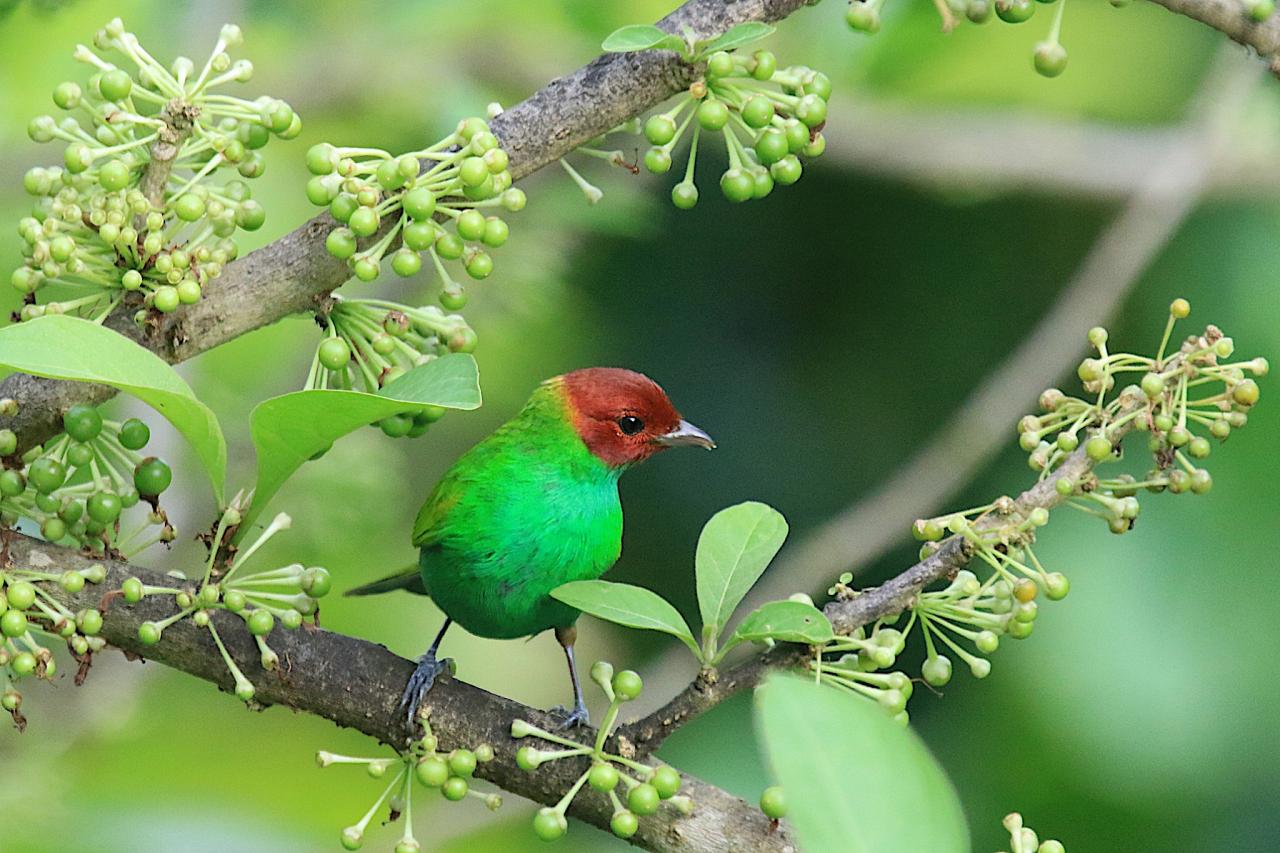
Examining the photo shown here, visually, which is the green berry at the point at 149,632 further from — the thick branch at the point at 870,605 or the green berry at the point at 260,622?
the thick branch at the point at 870,605

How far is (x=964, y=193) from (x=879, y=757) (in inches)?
160

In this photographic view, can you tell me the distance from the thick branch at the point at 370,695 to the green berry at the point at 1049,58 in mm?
1008

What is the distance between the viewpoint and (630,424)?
3361 mm

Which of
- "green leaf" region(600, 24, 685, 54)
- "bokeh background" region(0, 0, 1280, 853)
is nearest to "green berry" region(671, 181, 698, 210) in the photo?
"green leaf" region(600, 24, 685, 54)

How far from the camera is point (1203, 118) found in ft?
15.7

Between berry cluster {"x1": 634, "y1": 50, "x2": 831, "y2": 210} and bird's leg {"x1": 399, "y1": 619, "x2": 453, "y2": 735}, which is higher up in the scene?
berry cluster {"x1": 634, "y1": 50, "x2": 831, "y2": 210}

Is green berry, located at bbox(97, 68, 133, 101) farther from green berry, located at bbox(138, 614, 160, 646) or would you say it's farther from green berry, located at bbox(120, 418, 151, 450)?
green berry, located at bbox(138, 614, 160, 646)

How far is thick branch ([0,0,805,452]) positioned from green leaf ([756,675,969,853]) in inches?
39.3

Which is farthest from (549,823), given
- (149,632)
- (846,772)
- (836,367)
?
(836,367)

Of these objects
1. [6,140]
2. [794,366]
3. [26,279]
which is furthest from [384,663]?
[794,366]

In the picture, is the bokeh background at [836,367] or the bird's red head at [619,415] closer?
the bird's red head at [619,415]

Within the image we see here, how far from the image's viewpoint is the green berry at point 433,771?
1903mm

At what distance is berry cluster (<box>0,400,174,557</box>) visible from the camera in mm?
2008

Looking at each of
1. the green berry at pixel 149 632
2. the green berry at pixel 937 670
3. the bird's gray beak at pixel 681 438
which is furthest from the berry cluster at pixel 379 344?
the bird's gray beak at pixel 681 438
